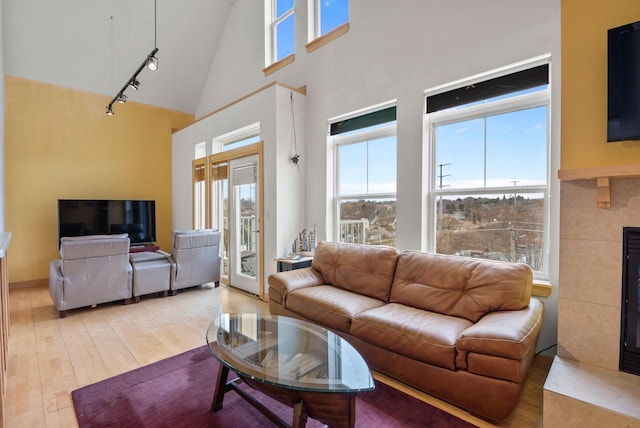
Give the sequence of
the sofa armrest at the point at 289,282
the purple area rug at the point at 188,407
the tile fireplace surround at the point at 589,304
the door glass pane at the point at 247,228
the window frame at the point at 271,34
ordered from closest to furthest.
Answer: the tile fireplace surround at the point at 589,304, the purple area rug at the point at 188,407, the sofa armrest at the point at 289,282, the door glass pane at the point at 247,228, the window frame at the point at 271,34

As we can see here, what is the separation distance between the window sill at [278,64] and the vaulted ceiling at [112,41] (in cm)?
178

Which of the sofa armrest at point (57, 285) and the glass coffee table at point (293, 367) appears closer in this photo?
the glass coffee table at point (293, 367)

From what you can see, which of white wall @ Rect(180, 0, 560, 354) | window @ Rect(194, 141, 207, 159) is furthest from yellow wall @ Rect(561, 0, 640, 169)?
window @ Rect(194, 141, 207, 159)

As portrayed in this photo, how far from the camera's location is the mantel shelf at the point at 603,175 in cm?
157

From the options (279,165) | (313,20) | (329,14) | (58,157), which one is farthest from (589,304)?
(58,157)

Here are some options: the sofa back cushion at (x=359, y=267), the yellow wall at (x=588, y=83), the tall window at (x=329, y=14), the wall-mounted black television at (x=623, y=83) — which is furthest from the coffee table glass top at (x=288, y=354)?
the tall window at (x=329, y=14)

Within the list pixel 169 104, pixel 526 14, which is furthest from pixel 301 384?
pixel 169 104

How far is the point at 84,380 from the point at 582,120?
3.70m

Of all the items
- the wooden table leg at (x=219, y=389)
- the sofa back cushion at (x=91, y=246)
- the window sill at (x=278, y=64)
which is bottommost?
the wooden table leg at (x=219, y=389)

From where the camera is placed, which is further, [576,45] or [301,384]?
[576,45]

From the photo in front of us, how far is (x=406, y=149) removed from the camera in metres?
3.24

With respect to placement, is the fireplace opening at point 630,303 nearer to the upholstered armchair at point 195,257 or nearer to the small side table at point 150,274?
the upholstered armchair at point 195,257

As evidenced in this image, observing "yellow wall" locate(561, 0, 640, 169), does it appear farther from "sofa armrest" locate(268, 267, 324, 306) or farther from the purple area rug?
"sofa armrest" locate(268, 267, 324, 306)

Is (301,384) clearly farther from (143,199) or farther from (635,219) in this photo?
(143,199)
